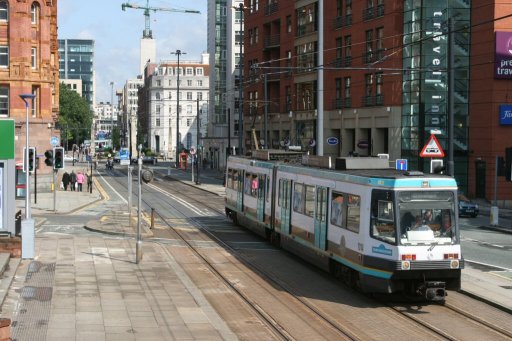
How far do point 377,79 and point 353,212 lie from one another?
38.1 m

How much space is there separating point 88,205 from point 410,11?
25285mm

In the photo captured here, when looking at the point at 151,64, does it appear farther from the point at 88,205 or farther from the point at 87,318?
the point at 87,318

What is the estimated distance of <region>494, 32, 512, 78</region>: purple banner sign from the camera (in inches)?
1890

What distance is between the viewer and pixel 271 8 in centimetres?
7406

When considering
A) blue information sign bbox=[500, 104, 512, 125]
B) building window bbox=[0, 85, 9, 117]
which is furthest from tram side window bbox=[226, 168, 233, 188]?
building window bbox=[0, 85, 9, 117]

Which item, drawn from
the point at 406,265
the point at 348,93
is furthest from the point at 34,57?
the point at 406,265

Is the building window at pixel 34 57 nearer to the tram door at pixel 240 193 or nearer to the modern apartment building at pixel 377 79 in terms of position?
the modern apartment building at pixel 377 79

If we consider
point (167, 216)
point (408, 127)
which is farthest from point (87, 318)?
point (408, 127)

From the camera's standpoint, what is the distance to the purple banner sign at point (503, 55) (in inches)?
1890

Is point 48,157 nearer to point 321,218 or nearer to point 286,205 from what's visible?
point 286,205

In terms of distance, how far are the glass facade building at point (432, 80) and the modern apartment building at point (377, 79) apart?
7cm

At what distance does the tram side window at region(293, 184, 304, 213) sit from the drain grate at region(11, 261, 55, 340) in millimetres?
7286

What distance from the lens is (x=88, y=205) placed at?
4491 centimetres

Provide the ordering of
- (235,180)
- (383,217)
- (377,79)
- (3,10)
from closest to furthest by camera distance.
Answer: (383,217) < (235,180) < (3,10) < (377,79)
